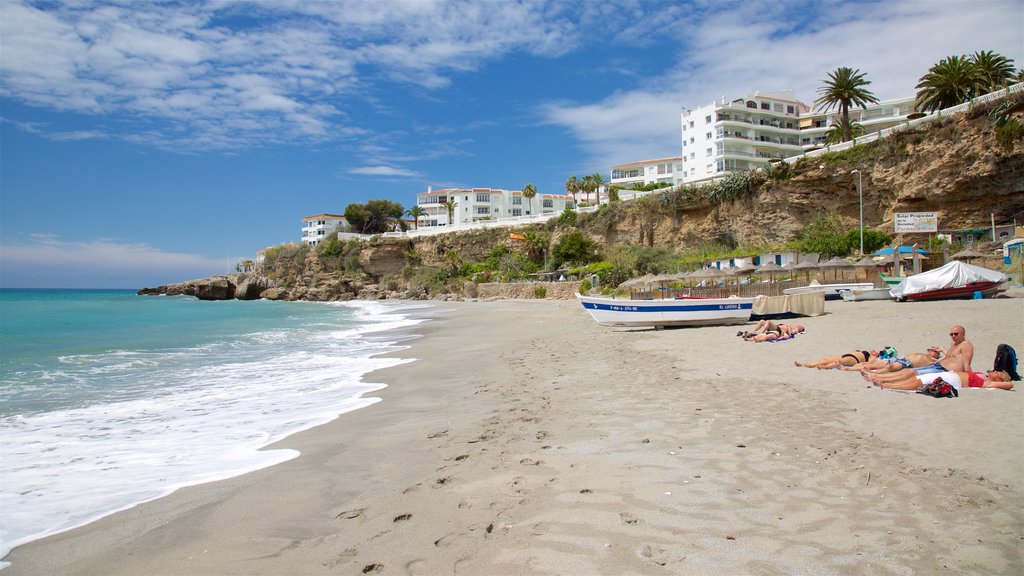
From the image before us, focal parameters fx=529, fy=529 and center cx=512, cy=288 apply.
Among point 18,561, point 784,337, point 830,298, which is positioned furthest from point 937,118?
point 18,561

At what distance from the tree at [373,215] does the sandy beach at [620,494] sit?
261 ft

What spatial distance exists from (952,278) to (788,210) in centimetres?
2531

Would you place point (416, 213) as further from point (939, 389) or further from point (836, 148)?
point (939, 389)

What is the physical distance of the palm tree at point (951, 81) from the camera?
1421 inches

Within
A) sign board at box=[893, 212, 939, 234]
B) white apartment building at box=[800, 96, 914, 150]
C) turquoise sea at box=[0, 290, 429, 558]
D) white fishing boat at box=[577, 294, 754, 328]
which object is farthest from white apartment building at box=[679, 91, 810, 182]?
turquoise sea at box=[0, 290, 429, 558]

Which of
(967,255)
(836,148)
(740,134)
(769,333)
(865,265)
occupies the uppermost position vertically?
(740,134)

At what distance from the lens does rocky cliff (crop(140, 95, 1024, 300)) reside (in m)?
31.9

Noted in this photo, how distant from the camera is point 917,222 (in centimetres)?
3192

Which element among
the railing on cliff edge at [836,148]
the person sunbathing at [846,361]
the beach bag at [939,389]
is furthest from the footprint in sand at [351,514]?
the railing on cliff edge at [836,148]

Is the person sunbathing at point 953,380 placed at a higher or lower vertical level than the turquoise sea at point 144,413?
higher

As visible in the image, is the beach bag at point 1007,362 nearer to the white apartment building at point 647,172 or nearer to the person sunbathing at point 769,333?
the person sunbathing at point 769,333

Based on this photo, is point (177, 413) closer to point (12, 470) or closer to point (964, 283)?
point (12, 470)

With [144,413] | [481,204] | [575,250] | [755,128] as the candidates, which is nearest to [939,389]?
[144,413]

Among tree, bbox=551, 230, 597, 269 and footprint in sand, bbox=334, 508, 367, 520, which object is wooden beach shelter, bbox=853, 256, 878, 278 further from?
footprint in sand, bbox=334, 508, 367, 520
